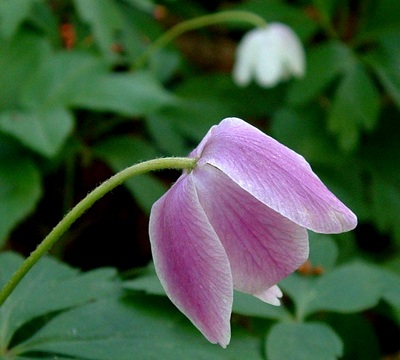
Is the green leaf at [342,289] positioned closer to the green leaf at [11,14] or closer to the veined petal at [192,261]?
the veined petal at [192,261]

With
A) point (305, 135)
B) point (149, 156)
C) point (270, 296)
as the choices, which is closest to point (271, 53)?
point (305, 135)

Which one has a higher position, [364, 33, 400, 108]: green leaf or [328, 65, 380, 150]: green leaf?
[364, 33, 400, 108]: green leaf

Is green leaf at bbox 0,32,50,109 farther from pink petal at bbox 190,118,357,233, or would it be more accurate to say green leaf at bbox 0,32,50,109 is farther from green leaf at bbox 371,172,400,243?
pink petal at bbox 190,118,357,233

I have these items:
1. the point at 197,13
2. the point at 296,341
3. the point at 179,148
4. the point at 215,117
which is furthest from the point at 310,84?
the point at 296,341

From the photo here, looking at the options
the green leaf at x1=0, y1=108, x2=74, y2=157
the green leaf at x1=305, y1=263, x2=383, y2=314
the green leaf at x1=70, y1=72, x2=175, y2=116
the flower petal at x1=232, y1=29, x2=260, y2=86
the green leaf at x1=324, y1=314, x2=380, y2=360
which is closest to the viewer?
the green leaf at x1=305, y1=263, x2=383, y2=314

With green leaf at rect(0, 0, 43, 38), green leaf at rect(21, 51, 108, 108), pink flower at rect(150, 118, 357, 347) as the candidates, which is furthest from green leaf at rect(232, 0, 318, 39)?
pink flower at rect(150, 118, 357, 347)

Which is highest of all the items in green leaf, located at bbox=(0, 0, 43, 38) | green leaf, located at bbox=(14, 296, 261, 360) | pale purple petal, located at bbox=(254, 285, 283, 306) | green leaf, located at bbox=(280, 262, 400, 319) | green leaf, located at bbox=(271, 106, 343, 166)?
green leaf, located at bbox=(0, 0, 43, 38)

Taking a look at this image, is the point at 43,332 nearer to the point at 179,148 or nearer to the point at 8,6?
the point at 8,6
